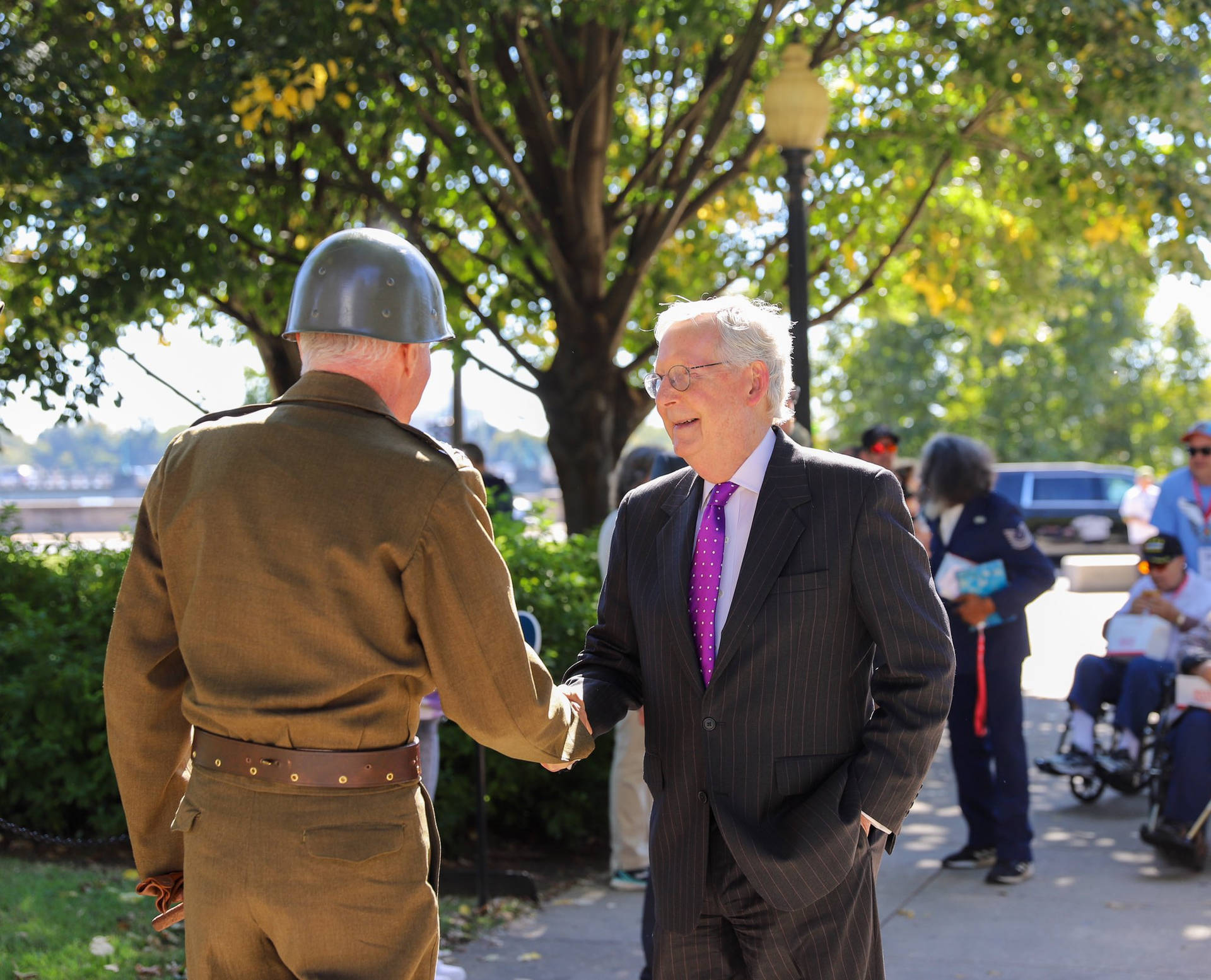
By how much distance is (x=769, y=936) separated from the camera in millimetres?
2771

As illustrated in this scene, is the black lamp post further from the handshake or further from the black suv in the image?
the black suv

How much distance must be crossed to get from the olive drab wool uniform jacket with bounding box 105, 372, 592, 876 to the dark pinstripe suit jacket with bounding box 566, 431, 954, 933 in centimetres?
49

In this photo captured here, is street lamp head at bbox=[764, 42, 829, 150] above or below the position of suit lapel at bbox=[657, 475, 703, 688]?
above

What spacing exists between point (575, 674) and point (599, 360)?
24.5 feet

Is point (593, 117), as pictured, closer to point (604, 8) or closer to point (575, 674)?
point (604, 8)

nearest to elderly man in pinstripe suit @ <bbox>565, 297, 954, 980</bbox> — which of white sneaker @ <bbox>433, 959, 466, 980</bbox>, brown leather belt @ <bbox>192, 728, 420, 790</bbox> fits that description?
brown leather belt @ <bbox>192, 728, 420, 790</bbox>

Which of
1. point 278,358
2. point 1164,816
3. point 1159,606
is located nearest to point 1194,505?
point 1159,606

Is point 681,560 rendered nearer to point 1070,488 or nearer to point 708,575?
point 708,575

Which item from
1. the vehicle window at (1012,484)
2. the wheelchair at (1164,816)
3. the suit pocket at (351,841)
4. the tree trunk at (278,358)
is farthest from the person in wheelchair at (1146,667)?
the vehicle window at (1012,484)

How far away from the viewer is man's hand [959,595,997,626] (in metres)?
5.99

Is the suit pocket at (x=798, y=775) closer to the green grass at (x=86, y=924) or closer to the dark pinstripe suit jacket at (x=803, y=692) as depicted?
the dark pinstripe suit jacket at (x=803, y=692)

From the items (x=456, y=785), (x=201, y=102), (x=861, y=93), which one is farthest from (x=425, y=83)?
(x=456, y=785)

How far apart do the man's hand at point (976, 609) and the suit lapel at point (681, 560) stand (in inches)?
126

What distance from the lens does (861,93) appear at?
42.7 ft
